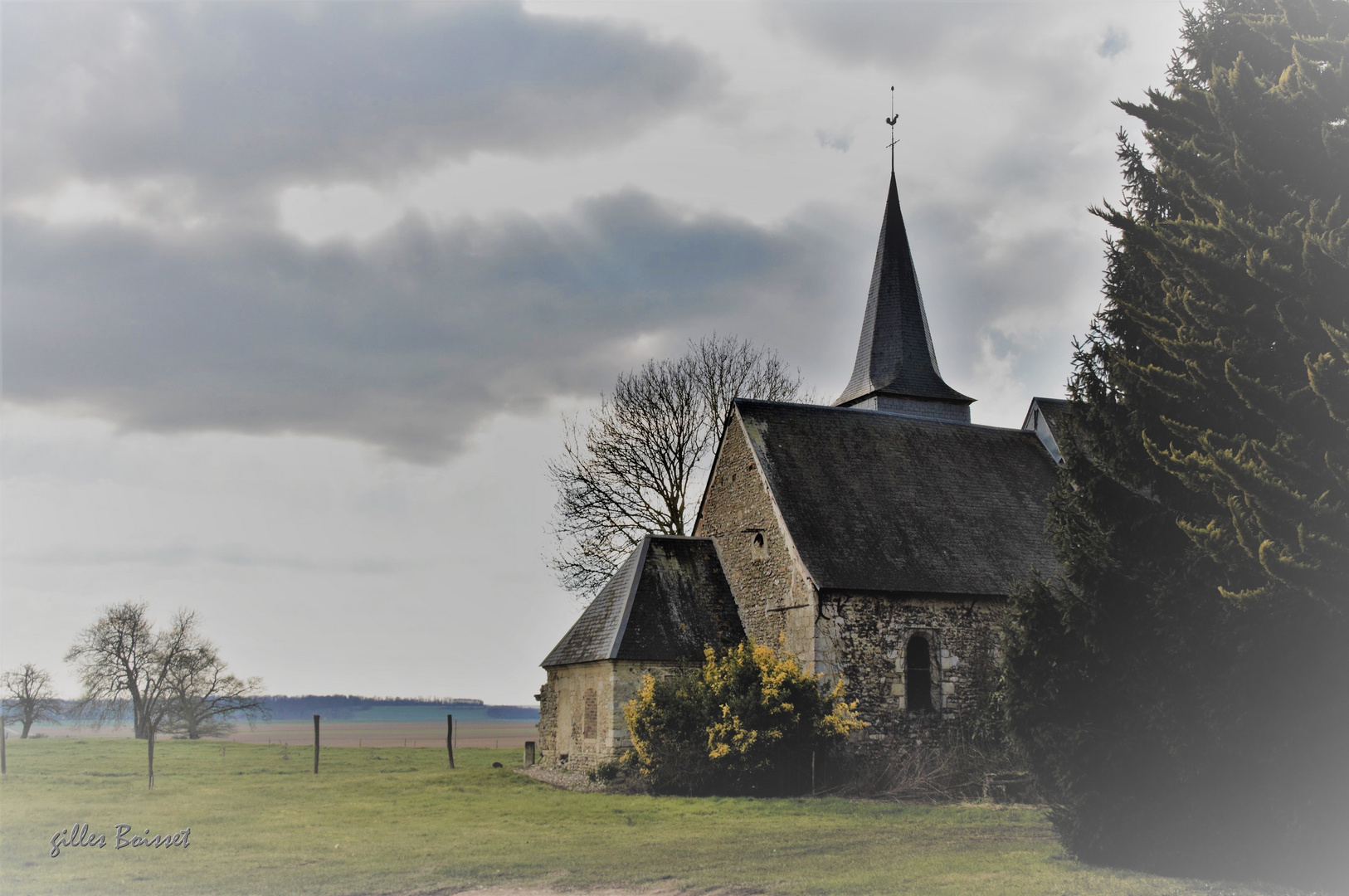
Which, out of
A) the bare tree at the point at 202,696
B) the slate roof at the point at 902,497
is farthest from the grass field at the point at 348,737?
the slate roof at the point at 902,497

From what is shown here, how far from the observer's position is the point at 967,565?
21.6 metres

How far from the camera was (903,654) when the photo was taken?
66.2ft

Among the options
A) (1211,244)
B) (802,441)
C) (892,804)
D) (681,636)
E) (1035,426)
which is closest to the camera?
(1211,244)

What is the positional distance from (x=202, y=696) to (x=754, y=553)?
3359 centimetres

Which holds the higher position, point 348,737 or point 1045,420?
point 1045,420

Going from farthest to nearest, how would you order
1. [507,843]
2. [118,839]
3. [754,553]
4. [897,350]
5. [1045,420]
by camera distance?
[897,350], [1045,420], [754,553], [118,839], [507,843]

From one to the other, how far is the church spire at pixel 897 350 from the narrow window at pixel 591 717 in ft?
43.0

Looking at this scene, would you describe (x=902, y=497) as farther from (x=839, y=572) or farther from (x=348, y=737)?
(x=348, y=737)

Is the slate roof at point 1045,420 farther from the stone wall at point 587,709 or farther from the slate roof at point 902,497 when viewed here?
the stone wall at point 587,709

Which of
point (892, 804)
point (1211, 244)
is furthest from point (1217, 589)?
point (892, 804)

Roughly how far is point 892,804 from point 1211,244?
34.6 feet

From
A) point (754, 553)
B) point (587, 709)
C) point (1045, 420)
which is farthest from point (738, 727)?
point (1045, 420)

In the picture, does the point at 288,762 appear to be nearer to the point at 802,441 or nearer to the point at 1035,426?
the point at 802,441

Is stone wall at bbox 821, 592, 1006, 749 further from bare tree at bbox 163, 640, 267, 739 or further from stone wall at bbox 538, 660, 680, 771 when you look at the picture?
bare tree at bbox 163, 640, 267, 739
